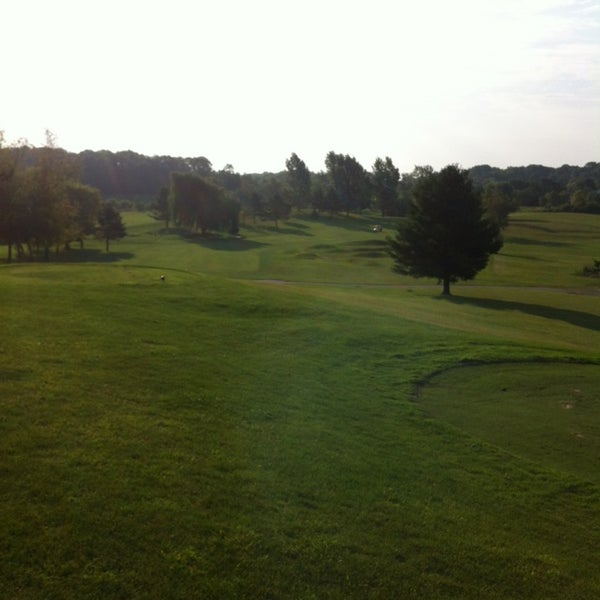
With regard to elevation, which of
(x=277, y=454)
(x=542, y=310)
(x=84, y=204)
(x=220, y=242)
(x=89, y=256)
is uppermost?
(x=84, y=204)

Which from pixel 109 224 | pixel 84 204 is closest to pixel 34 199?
pixel 84 204

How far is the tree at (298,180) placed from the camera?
165 meters

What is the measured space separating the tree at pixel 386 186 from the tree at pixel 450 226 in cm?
11281

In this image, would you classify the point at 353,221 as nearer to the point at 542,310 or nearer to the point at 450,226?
the point at 450,226

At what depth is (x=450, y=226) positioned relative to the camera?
46062 mm

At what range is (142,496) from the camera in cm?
779

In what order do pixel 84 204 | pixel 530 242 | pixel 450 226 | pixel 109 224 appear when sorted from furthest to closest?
pixel 530 242 < pixel 109 224 < pixel 84 204 < pixel 450 226

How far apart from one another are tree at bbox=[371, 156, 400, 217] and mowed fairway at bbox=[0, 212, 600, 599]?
13957 centimetres

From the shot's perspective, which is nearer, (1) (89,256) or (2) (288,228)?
(1) (89,256)

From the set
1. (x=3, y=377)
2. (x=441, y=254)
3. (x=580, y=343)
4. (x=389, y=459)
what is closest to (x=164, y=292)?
(x=3, y=377)

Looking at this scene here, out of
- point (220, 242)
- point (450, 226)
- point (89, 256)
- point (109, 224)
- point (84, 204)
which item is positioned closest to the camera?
point (450, 226)

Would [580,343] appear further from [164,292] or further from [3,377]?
[3,377]

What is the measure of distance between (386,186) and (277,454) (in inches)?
6126

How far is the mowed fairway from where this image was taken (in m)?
6.91
